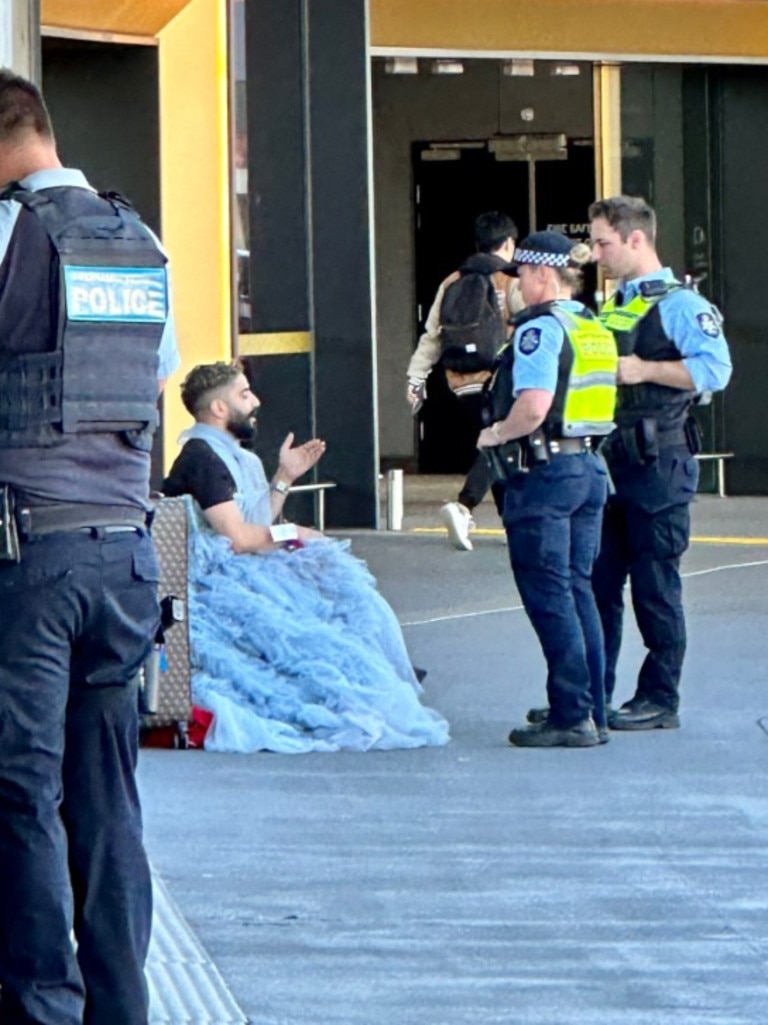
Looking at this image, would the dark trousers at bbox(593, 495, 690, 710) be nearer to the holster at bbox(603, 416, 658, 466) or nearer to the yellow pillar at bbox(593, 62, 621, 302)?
the holster at bbox(603, 416, 658, 466)

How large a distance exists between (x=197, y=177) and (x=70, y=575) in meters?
7.99

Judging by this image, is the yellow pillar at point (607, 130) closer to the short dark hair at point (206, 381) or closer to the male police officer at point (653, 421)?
the male police officer at point (653, 421)

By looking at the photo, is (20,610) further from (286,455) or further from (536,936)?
(286,455)

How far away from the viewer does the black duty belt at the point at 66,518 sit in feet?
13.7

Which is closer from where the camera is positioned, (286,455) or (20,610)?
(20,610)

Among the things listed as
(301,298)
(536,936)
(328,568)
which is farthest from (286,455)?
(301,298)

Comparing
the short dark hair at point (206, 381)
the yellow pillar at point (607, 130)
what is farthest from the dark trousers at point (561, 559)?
the yellow pillar at point (607, 130)

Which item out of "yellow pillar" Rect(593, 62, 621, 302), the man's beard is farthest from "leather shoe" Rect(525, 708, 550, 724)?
"yellow pillar" Rect(593, 62, 621, 302)

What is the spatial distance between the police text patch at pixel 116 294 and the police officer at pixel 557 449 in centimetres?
328

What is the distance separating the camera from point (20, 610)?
13.7 feet

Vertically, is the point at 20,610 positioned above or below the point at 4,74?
below

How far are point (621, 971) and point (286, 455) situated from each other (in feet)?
12.1

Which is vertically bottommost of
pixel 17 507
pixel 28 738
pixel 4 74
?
pixel 28 738

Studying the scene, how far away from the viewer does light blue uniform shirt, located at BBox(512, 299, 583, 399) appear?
297 inches
